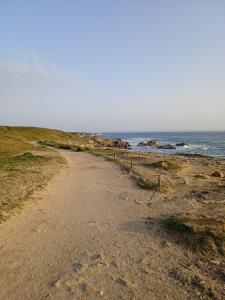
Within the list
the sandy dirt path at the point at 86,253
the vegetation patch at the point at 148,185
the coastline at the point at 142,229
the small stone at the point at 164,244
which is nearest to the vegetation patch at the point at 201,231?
the coastline at the point at 142,229

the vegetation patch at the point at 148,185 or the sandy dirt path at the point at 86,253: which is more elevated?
the sandy dirt path at the point at 86,253

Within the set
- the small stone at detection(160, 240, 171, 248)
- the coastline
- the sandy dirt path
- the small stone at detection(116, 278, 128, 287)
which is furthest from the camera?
the small stone at detection(160, 240, 171, 248)

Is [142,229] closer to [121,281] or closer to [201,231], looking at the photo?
[201,231]

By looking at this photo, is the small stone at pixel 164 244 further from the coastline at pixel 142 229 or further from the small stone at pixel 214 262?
the small stone at pixel 214 262

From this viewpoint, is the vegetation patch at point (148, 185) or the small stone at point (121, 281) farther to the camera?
the vegetation patch at point (148, 185)

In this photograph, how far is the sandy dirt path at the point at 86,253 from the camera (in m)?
9.48

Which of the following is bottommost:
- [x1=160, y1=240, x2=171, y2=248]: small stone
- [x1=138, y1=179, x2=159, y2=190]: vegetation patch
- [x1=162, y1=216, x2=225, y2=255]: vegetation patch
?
[x1=138, y1=179, x2=159, y2=190]: vegetation patch

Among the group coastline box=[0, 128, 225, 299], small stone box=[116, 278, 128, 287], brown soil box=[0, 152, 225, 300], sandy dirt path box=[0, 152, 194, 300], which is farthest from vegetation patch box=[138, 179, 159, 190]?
small stone box=[116, 278, 128, 287]

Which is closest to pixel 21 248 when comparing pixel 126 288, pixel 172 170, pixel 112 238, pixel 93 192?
pixel 112 238

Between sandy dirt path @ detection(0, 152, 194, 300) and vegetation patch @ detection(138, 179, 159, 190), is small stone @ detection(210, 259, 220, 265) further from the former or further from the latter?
vegetation patch @ detection(138, 179, 159, 190)

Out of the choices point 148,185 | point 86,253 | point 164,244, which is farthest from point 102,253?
point 148,185

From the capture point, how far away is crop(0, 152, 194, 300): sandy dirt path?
31.1 feet

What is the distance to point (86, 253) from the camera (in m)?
11.9

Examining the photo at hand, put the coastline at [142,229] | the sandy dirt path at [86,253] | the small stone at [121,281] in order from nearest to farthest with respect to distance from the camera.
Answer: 1. the sandy dirt path at [86,253]
2. the small stone at [121,281]
3. the coastline at [142,229]
